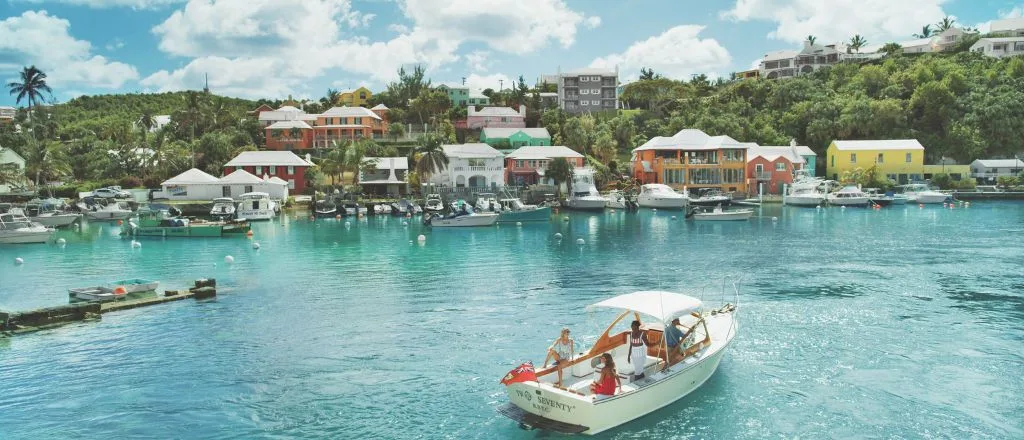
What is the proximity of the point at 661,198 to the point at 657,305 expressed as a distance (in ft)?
238

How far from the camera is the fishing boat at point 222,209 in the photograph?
75125 millimetres

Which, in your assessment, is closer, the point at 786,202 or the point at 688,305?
the point at 688,305

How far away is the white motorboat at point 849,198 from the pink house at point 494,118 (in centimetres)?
5567

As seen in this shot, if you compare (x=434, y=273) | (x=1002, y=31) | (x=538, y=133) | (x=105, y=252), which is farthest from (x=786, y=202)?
(x=1002, y=31)

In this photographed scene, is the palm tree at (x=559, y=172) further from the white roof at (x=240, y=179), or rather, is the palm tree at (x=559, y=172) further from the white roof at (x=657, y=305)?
the white roof at (x=657, y=305)

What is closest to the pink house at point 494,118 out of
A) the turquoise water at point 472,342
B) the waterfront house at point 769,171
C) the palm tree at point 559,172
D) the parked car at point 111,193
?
the palm tree at point 559,172

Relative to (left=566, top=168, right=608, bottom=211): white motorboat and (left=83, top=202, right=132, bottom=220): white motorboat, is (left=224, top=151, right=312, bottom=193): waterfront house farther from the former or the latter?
(left=566, top=168, right=608, bottom=211): white motorboat

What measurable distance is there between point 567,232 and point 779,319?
36.4 m

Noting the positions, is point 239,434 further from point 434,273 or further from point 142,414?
point 434,273

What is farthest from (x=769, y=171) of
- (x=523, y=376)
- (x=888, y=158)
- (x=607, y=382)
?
(x=523, y=376)

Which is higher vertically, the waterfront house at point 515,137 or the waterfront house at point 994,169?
the waterfront house at point 515,137

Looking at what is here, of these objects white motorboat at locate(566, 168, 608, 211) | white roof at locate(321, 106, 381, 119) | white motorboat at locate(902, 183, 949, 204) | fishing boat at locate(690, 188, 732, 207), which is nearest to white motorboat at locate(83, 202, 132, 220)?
white roof at locate(321, 106, 381, 119)

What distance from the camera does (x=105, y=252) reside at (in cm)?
5216

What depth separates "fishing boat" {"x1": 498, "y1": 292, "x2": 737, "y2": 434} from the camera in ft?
53.8
